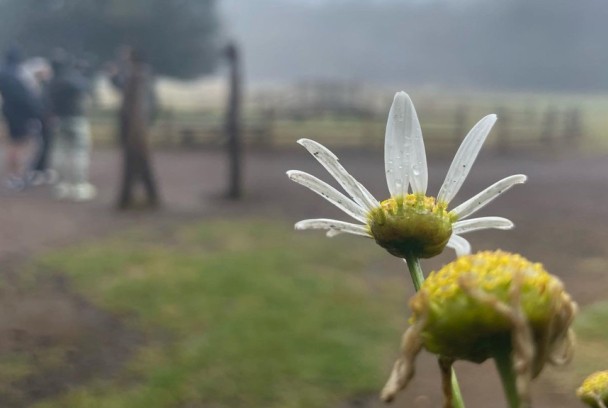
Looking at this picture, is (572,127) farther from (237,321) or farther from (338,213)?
(237,321)

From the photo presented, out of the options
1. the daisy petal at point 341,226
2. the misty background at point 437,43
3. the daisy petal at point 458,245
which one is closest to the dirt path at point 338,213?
the daisy petal at point 458,245

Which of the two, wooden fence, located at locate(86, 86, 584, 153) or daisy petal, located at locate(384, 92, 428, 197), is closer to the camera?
daisy petal, located at locate(384, 92, 428, 197)

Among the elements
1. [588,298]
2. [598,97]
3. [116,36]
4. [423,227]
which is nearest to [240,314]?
[588,298]

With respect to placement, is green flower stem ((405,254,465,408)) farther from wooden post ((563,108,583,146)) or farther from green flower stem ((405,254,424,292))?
wooden post ((563,108,583,146))

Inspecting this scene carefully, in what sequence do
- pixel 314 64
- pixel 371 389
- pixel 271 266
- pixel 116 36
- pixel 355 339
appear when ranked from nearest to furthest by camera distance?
pixel 371 389 → pixel 355 339 → pixel 271 266 → pixel 116 36 → pixel 314 64

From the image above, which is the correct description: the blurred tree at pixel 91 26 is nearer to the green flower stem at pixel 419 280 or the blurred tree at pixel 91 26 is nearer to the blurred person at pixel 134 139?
the blurred person at pixel 134 139

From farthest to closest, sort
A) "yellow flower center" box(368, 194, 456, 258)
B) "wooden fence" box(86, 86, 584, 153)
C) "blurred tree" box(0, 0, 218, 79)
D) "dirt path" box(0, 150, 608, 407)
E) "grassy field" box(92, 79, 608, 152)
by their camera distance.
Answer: "blurred tree" box(0, 0, 218, 79), "grassy field" box(92, 79, 608, 152), "wooden fence" box(86, 86, 584, 153), "dirt path" box(0, 150, 608, 407), "yellow flower center" box(368, 194, 456, 258)

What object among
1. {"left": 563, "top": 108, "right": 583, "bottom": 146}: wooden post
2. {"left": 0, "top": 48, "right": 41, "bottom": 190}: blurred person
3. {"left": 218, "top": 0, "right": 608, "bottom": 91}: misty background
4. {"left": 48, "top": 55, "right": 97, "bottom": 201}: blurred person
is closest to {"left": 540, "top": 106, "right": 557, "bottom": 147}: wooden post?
{"left": 563, "top": 108, "right": 583, "bottom": 146}: wooden post

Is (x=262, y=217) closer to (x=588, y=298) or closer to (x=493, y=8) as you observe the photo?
(x=588, y=298)
